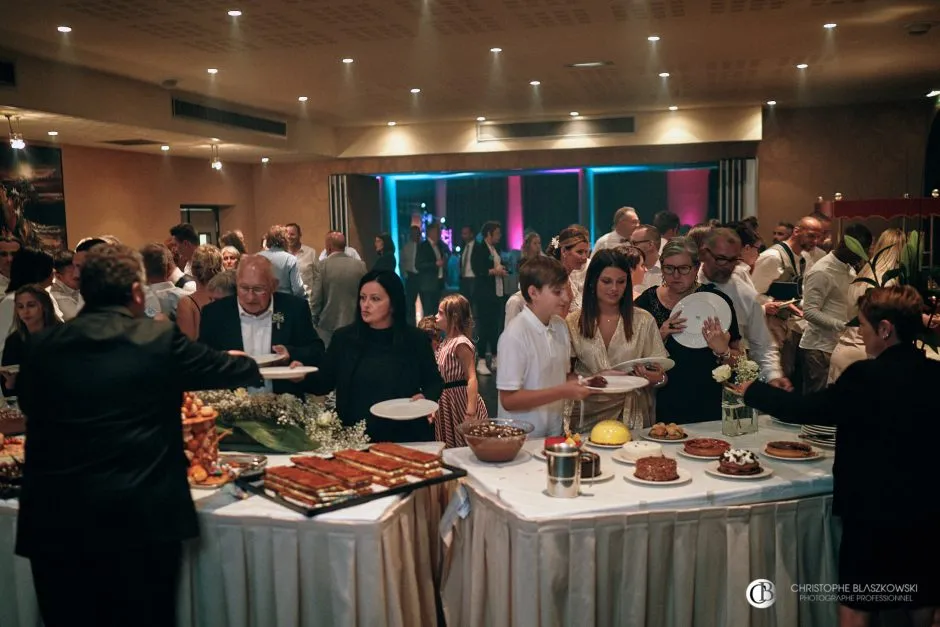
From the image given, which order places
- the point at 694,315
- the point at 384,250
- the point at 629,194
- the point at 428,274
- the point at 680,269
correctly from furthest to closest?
the point at 629,194
the point at 428,274
the point at 384,250
the point at 680,269
the point at 694,315

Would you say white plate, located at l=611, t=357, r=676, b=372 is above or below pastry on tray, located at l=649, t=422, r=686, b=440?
above

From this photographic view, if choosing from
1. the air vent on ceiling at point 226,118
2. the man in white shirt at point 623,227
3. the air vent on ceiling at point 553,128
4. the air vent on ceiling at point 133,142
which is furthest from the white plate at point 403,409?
the air vent on ceiling at point 553,128

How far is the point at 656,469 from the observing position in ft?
9.16

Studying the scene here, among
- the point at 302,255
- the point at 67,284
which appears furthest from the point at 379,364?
the point at 302,255

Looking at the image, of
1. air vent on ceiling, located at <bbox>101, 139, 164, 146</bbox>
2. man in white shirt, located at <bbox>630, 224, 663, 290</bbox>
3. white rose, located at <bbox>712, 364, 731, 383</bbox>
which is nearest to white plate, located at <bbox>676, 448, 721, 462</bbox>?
white rose, located at <bbox>712, 364, 731, 383</bbox>

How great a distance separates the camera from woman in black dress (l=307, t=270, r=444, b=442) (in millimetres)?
3473

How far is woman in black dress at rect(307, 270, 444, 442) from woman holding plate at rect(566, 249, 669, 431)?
2.05 ft

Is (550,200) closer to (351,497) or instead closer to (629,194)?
(629,194)

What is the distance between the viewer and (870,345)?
8.49 ft

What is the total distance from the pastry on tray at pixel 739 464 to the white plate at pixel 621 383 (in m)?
0.40

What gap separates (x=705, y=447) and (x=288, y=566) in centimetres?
151

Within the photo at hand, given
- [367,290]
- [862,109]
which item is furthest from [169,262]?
[862,109]

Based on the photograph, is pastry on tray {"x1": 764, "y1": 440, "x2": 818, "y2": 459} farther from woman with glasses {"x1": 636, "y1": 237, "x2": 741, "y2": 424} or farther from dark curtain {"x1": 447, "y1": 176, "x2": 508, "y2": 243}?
dark curtain {"x1": 447, "y1": 176, "x2": 508, "y2": 243}

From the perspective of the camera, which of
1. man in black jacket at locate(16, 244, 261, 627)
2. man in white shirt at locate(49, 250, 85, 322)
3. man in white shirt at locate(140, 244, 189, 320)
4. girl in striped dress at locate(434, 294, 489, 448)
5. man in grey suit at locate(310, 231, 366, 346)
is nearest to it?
man in black jacket at locate(16, 244, 261, 627)
